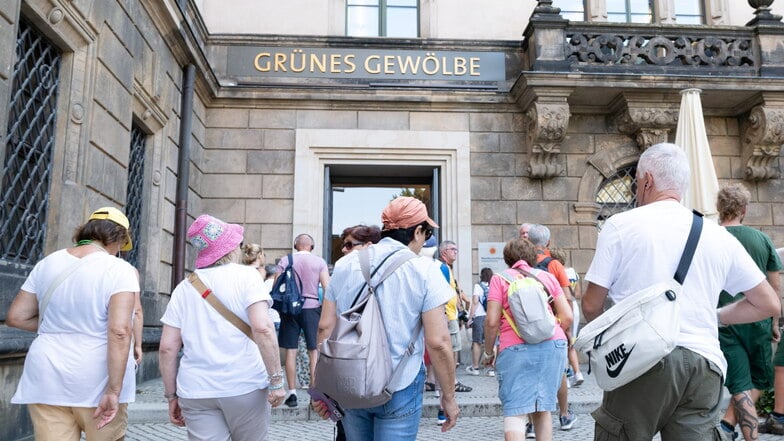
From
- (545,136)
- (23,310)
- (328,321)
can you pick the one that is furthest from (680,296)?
(545,136)

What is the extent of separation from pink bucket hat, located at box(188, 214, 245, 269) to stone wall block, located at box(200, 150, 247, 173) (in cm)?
815

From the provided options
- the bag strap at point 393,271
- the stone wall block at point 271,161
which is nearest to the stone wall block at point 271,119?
the stone wall block at point 271,161

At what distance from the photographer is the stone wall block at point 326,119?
37.2 ft

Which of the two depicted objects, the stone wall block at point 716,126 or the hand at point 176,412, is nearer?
the hand at point 176,412

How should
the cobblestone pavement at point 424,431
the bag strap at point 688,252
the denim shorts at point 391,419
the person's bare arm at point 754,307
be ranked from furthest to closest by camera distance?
the cobblestone pavement at point 424,431 → the denim shorts at point 391,419 → the person's bare arm at point 754,307 → the bag strap at point 688,252

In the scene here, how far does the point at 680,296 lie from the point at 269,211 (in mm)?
9229

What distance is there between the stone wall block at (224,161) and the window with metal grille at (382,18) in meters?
3.12

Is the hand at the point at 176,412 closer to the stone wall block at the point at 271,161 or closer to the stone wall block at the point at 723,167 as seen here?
the stone wall block at the point at 271,161

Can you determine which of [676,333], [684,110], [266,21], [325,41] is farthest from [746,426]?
[266,21]

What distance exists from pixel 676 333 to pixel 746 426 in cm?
255

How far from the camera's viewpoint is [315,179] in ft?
36.8

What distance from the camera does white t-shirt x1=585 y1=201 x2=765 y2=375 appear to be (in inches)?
95.7

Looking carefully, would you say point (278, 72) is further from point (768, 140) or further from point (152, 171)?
point (768, 140)

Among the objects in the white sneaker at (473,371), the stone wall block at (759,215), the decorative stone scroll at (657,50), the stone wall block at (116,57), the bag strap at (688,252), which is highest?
the decorative stone scroll at (657,50)
